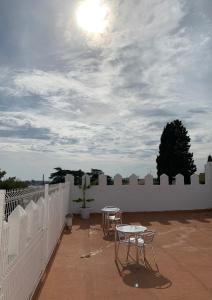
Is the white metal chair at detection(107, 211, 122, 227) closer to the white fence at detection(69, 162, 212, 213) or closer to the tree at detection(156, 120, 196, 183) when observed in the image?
the white fence at detection(69, 162, 212, 213)

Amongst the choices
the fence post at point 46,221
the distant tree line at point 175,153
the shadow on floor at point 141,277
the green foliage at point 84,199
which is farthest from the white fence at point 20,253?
the distant tree line at point 175,153

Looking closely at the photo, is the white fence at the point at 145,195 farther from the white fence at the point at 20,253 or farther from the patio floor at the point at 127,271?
the white fence at the point at 20,253

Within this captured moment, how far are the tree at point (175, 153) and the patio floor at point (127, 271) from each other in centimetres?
1609

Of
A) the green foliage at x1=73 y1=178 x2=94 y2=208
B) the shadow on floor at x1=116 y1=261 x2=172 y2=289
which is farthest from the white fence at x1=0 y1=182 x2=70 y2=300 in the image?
the green foliage at x1=73 y1=178 x2=94 y2=208

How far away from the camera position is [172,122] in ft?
88.8

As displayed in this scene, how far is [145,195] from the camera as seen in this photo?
14273 millimetres

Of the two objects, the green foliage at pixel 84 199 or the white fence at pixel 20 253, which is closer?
the white fence at pixel 20 253

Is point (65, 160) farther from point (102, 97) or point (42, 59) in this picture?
point (42, 59)

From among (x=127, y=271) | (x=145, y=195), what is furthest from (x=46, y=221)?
(x=145, y=195)

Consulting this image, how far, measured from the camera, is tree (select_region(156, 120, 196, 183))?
25.7 metres

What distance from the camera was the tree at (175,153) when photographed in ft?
84.3

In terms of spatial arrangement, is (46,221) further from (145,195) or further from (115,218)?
(145,195)

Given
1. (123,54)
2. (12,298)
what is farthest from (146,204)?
(12,298)

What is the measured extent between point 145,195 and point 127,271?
8.51 metres
